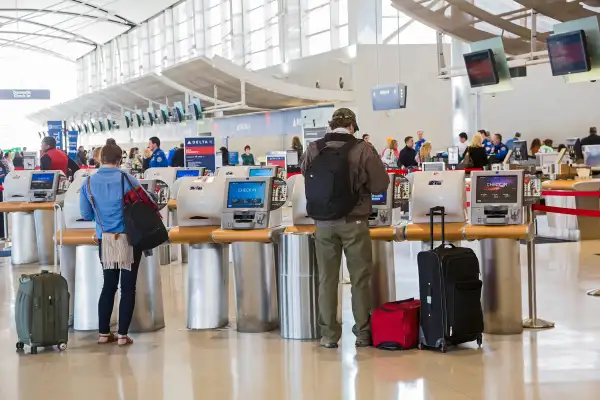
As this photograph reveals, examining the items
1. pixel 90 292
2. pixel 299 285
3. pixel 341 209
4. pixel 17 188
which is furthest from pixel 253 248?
pixel 17 188

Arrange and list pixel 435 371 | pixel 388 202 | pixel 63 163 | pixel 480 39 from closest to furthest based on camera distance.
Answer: pixel 435 371
pixel 388 202
pixel 63 163
pixel 480 39

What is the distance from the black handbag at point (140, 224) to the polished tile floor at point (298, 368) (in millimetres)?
711

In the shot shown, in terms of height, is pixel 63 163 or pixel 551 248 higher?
pixel 63 163

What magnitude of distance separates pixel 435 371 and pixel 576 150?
1181 centimetres

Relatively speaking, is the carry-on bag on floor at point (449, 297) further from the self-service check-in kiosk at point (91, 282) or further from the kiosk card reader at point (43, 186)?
the kiosk card reader at point (43, 186)

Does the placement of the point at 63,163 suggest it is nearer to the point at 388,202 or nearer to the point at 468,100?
the point at 388,202

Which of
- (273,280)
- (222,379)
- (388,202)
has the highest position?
(388,202)

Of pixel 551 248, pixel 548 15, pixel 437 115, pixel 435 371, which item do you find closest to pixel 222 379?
pixel 435 371

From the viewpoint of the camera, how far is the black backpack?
5.77 meters

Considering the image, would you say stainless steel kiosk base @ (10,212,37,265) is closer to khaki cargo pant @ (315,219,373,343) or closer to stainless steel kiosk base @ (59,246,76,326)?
stainless steel kiosk base @ (59,246,76,326)

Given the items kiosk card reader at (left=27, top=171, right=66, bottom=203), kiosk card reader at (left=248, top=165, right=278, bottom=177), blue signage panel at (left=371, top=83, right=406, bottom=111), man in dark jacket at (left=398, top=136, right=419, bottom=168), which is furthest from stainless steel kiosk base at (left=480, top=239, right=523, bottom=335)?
blue signage panel at (left=371, top=83, right=406, bottom=111)

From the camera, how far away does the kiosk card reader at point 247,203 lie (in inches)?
265

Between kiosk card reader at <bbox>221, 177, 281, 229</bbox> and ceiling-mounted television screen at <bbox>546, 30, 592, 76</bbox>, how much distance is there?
8.42 meters

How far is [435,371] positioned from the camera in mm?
5305
